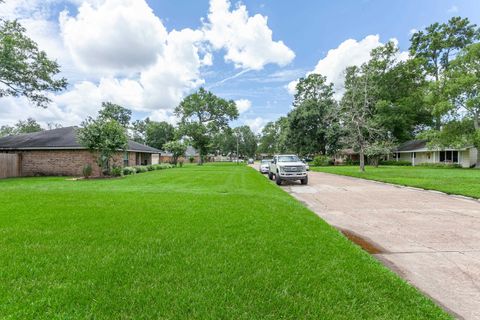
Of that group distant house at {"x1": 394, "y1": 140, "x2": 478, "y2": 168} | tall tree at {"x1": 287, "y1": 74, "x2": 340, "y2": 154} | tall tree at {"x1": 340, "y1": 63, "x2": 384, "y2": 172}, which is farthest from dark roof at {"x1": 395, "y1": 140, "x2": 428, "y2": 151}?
tall tree at {"x1": 340, "y1": 63, "x2": 384, "y2": 172}

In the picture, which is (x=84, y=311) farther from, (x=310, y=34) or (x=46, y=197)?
(x=310, y=34)

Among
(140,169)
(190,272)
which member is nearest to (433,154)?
(140,169)

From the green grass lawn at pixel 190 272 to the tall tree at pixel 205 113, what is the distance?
137 ft

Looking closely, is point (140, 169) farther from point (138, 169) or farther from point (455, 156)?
point (455, 156)

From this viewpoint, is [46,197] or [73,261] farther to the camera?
[46,197]

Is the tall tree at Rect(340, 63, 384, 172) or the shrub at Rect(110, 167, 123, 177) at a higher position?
the tall tree at Rect(340, 63, 384, 172)

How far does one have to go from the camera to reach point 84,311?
2.64 metres

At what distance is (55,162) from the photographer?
2042 centimetres

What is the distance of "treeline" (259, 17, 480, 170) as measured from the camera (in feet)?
91.1

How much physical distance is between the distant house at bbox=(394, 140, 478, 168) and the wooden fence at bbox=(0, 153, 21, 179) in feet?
146

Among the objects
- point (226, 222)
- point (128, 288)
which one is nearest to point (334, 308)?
point (128, 288)

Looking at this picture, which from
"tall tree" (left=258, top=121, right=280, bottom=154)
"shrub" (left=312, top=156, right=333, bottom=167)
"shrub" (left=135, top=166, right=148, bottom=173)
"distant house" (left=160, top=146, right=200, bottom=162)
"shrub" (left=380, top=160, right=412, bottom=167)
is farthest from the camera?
"tall tree" (left=258, top=121, right=280, bottom=154)

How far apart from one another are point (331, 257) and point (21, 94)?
2631 cm

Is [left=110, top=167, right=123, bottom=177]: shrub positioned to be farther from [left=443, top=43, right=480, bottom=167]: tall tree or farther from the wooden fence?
[left=443, top=43, right=480, bottom=167]: tall tree
